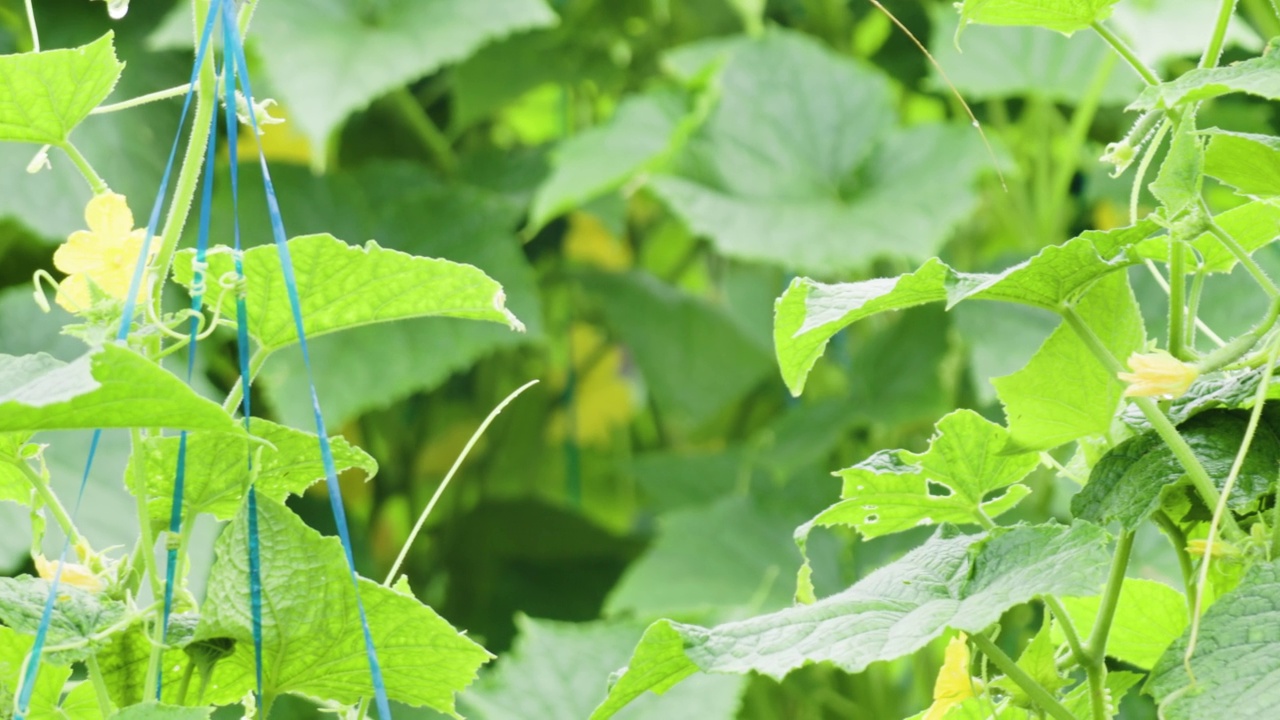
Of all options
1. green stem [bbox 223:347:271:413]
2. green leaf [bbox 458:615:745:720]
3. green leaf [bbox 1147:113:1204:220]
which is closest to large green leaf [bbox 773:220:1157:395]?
green leaf [bbox 1147:113:1204:220]

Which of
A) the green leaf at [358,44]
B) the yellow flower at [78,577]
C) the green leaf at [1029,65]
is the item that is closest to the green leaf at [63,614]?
the yellow flower at [78,577]

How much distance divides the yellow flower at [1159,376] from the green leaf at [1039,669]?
6 centimetres

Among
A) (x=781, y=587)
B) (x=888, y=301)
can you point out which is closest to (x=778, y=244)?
(x=781, y=587)

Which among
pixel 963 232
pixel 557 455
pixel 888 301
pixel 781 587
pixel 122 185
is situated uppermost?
pixel 888 301

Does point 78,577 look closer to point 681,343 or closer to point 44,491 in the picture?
point 44,491

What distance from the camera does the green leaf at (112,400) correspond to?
0.71ft

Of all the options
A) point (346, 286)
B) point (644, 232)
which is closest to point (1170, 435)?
point (346, 286)

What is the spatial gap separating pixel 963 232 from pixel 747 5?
0.27 meters

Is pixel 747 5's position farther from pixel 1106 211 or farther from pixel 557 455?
pixel 557 455

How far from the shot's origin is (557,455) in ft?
4.36

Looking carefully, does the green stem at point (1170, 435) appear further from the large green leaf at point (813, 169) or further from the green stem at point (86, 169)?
the large green leaf at point (813, 169)

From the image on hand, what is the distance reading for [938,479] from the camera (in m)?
0.32

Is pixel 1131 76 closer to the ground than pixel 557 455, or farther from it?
farther from it

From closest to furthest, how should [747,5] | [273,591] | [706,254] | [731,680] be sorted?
[273,591]
[731,680]
[747,5]
[706,254]
